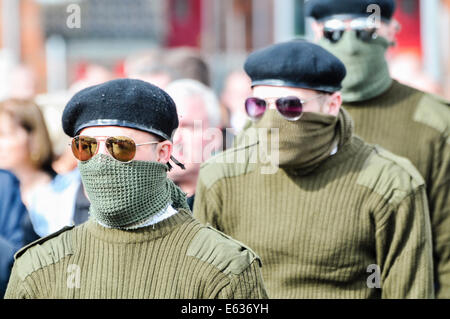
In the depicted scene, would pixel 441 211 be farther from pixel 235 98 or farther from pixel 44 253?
pixel 235 98

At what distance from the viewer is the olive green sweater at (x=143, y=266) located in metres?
3.13

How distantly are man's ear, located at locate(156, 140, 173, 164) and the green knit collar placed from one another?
187 millimetres

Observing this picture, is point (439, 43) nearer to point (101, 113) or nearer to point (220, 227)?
point (220, 227)

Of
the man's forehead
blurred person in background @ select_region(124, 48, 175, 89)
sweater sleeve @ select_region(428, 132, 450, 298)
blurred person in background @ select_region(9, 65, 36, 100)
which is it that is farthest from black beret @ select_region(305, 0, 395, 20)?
blurred person in background @ select_region(9, 65, 36, 100)

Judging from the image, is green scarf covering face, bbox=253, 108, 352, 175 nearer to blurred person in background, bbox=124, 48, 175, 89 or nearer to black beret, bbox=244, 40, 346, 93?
black beret, bbox=244, 40, 346, 93

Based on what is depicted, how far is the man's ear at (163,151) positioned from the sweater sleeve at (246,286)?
0.42 meters

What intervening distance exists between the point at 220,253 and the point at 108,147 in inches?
18.8

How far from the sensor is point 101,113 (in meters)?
3.11

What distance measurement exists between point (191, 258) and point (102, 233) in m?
0.29

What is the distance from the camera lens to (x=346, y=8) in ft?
16.5

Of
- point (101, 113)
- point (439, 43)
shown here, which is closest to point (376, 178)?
point (101, 113)

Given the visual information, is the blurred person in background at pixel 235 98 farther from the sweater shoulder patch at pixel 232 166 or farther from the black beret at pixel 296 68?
the black beret at pixel 296 68

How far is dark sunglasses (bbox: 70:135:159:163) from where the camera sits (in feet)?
10.1

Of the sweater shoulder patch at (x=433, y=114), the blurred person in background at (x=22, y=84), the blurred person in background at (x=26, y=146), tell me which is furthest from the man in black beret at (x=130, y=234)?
the blurred person in background at (x=22, y=84)
